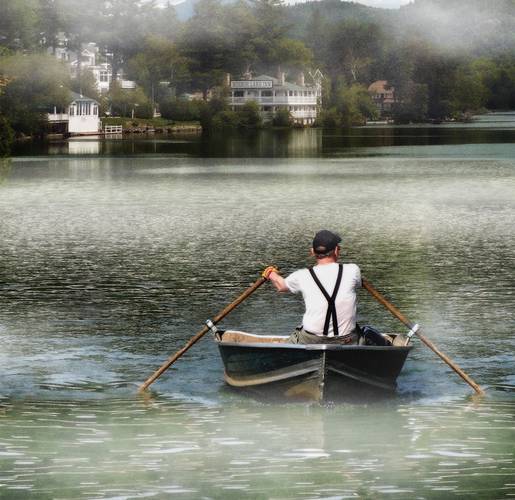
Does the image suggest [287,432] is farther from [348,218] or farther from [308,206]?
[308,206]

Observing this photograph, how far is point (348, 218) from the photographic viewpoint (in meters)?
48.7

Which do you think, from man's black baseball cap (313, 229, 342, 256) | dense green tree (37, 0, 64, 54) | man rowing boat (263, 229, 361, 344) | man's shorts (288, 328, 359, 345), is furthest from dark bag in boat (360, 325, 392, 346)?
dense green tree (37, 0, 64, 54)

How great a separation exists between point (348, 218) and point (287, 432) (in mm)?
32125

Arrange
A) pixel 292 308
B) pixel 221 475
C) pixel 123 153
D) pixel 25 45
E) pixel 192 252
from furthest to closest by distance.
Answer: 1. pixel 25 45
2. pixel 123 153
3. pixel 192 252
4. pixel 292 308
5. pixel 221 475

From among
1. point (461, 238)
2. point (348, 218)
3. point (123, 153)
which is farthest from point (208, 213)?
point (123, 153)

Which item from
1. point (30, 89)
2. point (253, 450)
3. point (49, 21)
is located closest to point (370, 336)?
point (253, 450)

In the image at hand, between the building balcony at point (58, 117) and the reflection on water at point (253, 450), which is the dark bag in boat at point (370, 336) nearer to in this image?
the reflection on water at point (253, 450)

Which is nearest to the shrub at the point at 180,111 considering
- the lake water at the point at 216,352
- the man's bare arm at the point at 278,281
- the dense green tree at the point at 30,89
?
the dense green tree at the point at 30,89

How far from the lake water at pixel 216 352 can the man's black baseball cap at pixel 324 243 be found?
2.22 meters

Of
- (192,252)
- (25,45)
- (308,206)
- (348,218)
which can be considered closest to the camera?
(192,252)

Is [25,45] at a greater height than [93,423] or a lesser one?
greater

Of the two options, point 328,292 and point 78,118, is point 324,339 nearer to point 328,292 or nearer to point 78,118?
point 328,292

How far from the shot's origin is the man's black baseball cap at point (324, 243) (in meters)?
17.3

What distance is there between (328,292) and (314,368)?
1039 mm
